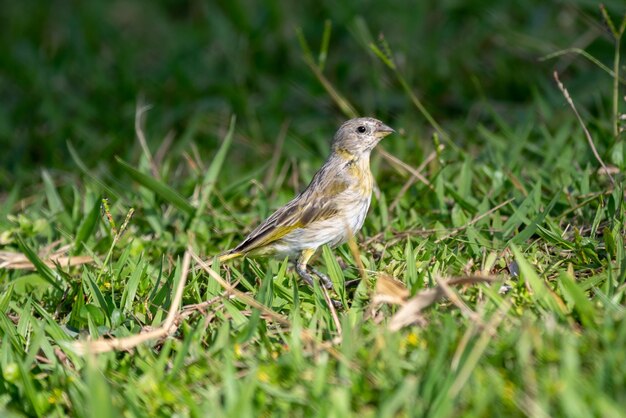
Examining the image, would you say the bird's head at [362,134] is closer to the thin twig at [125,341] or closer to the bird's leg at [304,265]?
the bird's leg at [304,265]

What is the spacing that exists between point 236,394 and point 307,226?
Answer: 1.84 metres

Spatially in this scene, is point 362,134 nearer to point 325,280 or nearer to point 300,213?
point 300,213

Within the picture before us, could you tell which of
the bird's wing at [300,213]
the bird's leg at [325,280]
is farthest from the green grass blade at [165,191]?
the bird's leg at [325,280]

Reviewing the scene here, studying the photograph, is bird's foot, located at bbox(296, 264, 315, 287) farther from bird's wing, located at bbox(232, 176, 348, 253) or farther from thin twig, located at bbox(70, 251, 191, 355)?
thin twig, located at bbox(70, 251, 191, 355)

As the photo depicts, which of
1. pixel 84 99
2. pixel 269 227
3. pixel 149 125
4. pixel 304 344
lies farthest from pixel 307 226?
pixel 84 99

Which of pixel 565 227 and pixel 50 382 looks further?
pixel 565 227

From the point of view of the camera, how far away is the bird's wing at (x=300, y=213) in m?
4.88

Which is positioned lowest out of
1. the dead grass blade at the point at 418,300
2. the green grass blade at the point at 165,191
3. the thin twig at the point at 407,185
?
the thin twig at the point at 407,185

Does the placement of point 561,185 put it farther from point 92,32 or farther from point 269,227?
point 92,32

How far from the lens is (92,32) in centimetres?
892

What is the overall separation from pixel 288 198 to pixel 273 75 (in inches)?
92.1

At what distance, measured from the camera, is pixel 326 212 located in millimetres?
5082

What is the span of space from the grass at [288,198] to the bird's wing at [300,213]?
15 cm

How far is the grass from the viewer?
3.34 metres
